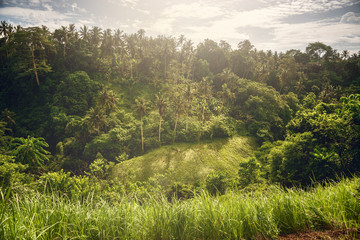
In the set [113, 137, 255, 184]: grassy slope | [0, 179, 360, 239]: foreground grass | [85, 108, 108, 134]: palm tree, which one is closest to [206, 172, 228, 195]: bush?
[113, 137, 255, 184]: grassy slope

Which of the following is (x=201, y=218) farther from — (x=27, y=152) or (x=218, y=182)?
(x=27, y=152)

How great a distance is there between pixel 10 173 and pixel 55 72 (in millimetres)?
33651

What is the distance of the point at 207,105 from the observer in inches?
1567

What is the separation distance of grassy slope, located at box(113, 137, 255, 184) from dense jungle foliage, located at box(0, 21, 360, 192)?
6.81 feet

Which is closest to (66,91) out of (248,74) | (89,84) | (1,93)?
(89,84)

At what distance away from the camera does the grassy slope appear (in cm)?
2275

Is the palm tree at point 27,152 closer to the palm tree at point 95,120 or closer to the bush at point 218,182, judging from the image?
the palm tree at point 95,120

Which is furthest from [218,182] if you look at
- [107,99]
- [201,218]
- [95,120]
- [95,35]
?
[95,35]

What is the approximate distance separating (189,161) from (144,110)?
11.9 m

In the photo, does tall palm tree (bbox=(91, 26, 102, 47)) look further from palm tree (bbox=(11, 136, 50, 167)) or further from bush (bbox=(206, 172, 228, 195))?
bush (bbox=(206, 172, 228, 195))

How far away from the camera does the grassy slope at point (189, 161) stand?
22.8 metres

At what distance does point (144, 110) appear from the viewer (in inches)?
1099

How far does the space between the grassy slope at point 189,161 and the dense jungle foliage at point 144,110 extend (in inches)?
81.7

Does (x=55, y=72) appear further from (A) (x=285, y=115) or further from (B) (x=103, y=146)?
(A) (x=285, y=115)
